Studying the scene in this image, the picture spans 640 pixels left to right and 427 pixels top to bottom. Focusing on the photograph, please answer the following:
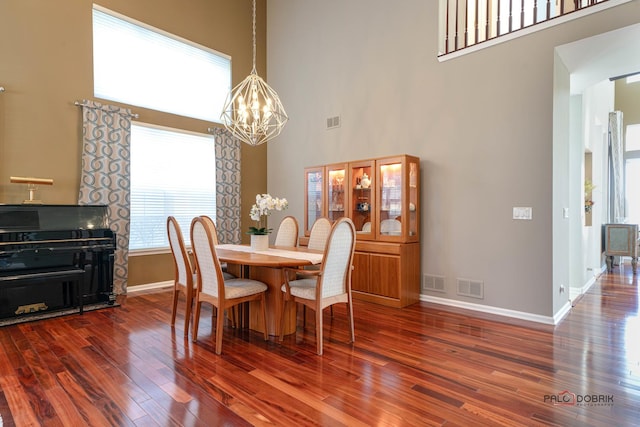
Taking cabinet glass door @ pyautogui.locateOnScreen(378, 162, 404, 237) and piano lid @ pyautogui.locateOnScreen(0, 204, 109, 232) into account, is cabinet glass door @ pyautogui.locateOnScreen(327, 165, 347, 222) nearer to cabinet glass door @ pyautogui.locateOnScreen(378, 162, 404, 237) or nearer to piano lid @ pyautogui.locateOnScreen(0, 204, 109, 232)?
cabinet glass door @ pyautogui.locateOnScreen(378, 162, 404, 237)

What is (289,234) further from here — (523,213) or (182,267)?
(523,213)

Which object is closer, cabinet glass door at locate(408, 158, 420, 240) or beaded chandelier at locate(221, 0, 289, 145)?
beaded chandelier at locate(221, 0, 289, 145)

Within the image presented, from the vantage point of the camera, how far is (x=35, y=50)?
408 cm

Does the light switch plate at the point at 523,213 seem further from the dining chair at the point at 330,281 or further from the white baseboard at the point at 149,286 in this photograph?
the white baseboard at the point at 149,286

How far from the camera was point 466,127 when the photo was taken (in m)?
3.96

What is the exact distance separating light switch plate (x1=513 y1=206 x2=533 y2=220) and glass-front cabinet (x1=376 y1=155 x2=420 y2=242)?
107 centimetres

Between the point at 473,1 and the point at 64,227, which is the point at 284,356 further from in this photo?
the point at 473,1

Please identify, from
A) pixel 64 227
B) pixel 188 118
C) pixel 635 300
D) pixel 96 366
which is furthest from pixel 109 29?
pixel 635 300

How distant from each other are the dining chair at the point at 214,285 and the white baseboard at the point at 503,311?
2.21 metres

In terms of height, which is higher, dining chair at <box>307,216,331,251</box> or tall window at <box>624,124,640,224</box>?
tall window at <box>624,124,640,224</box>

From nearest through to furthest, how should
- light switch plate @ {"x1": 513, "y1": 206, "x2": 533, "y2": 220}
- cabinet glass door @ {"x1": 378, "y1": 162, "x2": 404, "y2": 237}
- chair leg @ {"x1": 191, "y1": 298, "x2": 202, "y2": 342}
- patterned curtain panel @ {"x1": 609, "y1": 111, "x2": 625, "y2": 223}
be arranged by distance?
chair leg @ {"x1": 191, "y1": 298, "x2": 202, "y2": 342}
light switch plate @ {"x1": 513, "y1": 206, "x2": 533, "y2": 220}
cabinet glass door @ {"x1": 378, "y1": 162, "x2": 404, "y2": 237}
patterned curtain panel @ {"x1": 609, "y1": 111, "x2": 625, "y2": 223}

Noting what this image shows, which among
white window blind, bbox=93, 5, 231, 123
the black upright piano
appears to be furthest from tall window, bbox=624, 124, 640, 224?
the black upright piano

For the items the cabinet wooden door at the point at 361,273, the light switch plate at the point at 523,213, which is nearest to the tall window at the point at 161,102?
the cabinet wooden door at the point at 361,273

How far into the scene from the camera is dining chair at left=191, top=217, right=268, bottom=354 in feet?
8.85
